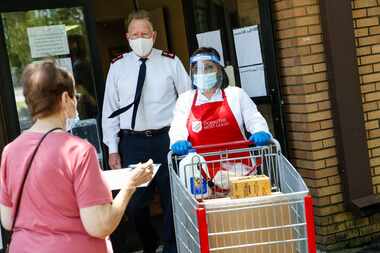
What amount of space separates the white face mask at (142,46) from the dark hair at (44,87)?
199cm

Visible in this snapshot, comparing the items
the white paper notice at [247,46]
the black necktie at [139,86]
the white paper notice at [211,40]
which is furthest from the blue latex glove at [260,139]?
the white paper notice at [211,40]

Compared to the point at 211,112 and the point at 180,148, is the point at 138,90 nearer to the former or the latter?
the point at 211,112

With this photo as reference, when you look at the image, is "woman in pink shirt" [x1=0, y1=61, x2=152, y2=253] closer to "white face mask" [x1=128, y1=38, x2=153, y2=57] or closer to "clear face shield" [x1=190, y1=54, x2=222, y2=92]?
"clear face shield" [x1=190, y1=54, x2=222, y2=92]

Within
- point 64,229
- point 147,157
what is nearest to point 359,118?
point 147,157

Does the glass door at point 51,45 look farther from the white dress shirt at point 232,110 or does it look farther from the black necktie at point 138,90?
the white dress shirt at point 232,110

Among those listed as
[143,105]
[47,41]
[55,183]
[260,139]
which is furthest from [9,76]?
[55,183]

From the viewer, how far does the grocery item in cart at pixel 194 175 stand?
3.50 meters

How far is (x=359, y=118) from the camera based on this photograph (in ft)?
16.4

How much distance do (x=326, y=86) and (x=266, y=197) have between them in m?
2.23

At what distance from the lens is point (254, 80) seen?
5203 mm

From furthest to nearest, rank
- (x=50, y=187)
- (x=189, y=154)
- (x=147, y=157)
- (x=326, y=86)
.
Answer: (x=326, y=86), (x=147, y=157), (x=189, y=154), (x=50, y=187)

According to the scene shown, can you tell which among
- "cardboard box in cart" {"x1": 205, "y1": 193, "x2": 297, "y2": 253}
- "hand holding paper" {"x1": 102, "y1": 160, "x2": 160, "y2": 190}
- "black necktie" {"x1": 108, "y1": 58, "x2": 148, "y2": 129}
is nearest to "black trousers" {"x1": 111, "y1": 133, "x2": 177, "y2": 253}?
"black necktie" {"x1": 108, "y1": 58, "x2": 148, "y2": 129}

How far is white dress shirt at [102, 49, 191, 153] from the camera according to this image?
457 cm

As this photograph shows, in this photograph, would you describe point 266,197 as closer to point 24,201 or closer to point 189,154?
point 189,154
